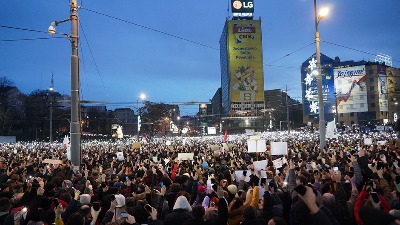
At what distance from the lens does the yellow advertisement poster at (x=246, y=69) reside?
93.6 metres

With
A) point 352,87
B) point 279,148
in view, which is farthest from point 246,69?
point 279,148

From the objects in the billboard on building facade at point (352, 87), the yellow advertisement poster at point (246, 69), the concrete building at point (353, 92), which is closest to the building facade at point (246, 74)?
the yellow advertisement poster at point (246, 69)

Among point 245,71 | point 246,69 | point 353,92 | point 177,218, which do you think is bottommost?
point 177,218

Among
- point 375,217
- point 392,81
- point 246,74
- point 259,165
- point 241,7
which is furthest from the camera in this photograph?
point 241,7

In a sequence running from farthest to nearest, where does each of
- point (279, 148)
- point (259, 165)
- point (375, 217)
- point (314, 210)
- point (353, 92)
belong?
point (353, 92), point (279, 148), point (259, 165), point (314, 210), point (375, 217)

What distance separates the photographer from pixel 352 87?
254ft

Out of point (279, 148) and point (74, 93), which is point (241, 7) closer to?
point (279, 148)

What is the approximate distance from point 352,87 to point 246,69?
91.7ft

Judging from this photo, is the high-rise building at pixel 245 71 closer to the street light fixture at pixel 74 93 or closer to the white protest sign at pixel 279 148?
the white protest sign at pixel 279 148

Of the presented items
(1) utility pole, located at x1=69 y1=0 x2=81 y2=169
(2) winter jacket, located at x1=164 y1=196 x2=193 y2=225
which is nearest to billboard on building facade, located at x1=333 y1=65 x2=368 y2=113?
(1) utility pole, located at x1=69 y1=0 x2=81 y2=169

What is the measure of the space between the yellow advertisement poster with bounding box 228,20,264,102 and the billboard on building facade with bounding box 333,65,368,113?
72.4 feet

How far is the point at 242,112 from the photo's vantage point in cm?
9288

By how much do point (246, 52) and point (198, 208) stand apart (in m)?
92.4

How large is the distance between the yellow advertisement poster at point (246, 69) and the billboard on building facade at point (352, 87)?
22.1m
